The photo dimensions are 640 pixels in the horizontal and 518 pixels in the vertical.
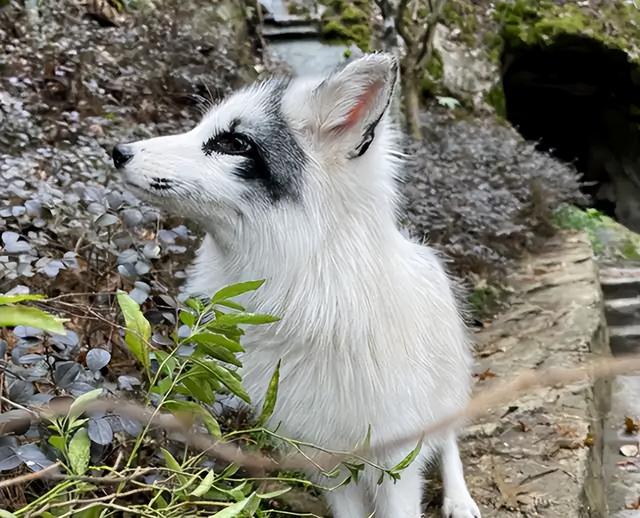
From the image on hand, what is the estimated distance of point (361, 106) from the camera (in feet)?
5.52

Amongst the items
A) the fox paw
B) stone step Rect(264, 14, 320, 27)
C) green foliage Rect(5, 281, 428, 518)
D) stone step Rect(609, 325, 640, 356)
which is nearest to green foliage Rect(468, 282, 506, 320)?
stone step Rect(609, 325, 640, 356)

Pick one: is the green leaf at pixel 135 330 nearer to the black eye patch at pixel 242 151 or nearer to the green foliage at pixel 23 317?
the green foliage at pixel 23 317

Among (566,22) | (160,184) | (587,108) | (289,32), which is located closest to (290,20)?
(289,32)

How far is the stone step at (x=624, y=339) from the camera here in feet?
15.9

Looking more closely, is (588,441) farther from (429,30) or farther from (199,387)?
(429,30)

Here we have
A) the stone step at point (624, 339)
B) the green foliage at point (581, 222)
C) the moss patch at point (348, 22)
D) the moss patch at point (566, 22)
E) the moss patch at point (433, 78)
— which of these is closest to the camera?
the stone step at point (624, 339)

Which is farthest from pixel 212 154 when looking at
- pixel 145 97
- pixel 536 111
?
pixel 536 111

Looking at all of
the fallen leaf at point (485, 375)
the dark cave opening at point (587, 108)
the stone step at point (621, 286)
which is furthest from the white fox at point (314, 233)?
the dark cave opening at point (587, 108)

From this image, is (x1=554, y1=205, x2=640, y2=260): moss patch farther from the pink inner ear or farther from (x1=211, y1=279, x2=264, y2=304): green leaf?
(x1=211, y1=279, x2=264, y2=304): green leaf

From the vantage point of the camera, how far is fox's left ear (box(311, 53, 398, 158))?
1.62 metres

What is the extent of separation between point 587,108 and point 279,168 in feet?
28.2

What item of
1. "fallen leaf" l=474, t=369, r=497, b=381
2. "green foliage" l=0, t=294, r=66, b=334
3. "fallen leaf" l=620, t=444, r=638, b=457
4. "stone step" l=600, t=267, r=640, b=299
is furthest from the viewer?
"stone step" l=600, t=267, r=640, b=299

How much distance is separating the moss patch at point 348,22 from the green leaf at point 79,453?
5.87 meters

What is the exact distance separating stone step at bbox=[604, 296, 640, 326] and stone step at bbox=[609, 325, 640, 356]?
6 centimetres
